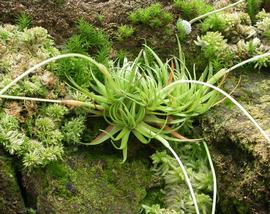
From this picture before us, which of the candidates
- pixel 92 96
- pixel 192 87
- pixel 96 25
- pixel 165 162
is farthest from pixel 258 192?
pixel 96 25

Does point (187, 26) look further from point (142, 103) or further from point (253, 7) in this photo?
point (142, 103)

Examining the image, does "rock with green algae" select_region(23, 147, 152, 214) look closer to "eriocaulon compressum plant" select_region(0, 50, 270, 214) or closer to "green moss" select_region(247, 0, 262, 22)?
"eriocaulon compressum plant" select_region(0, 50, 270, 214)

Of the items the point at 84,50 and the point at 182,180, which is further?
the point at 84,50

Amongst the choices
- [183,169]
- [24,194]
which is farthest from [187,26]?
[24,194]

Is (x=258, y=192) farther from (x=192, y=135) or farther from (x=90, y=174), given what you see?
(x=90, y=174)

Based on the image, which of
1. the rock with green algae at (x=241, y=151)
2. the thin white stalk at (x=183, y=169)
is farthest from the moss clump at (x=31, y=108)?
the rock with green algae at (x=241, y=151)

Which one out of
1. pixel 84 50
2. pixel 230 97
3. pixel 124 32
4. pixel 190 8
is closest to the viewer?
pixel 230 97
